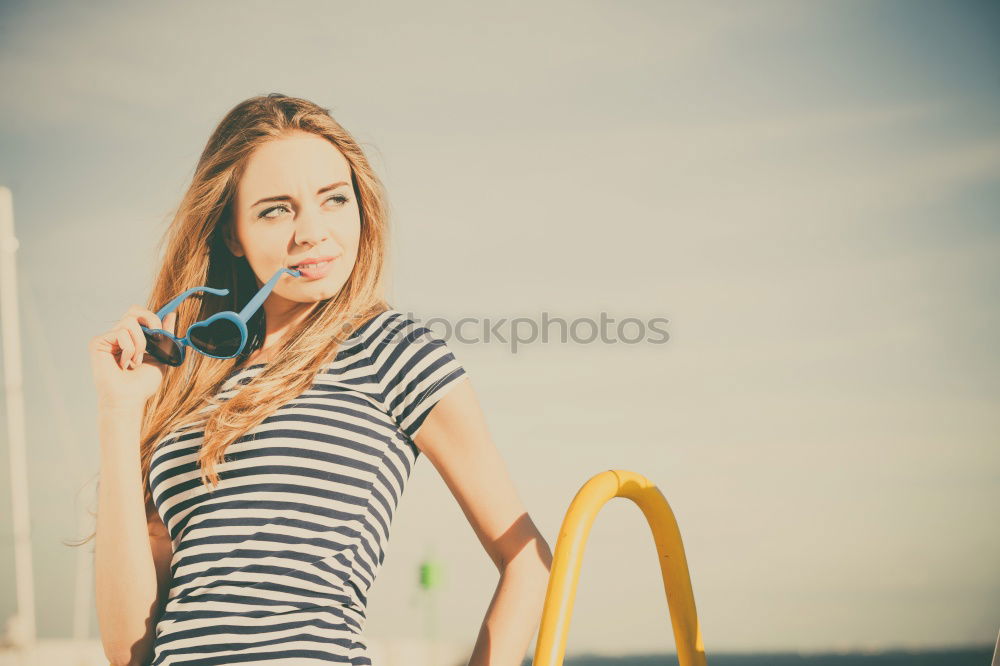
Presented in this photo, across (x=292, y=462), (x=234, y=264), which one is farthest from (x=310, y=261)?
(x=292, y=462)

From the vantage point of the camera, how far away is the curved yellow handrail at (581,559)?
1.44 metres

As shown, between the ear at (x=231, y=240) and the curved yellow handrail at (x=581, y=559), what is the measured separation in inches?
42.7

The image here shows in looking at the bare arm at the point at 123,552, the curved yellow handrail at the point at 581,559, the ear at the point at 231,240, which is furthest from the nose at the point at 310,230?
the curved yellow handrail at the point at 581,559

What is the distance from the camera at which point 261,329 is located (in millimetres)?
2096

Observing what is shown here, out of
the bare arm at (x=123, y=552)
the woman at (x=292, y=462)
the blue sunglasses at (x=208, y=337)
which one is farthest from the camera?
the blue sunglasses at (x=208, y=337)

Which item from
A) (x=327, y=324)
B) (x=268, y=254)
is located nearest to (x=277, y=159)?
(x=268, y=254)

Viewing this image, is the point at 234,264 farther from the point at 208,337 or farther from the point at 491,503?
the point at 491,503

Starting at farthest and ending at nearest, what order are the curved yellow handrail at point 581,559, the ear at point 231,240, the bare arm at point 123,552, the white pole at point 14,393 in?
the white pole at point 14,393 → the ear at point 231,240 → the bare arm at point 123,552 → the curved yellow handrail at point 581,559

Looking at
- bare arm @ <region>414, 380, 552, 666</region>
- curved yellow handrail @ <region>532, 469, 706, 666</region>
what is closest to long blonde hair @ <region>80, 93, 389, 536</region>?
bare arm @ <region>414, 380, 552, 666</region>

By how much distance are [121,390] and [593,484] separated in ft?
3.18

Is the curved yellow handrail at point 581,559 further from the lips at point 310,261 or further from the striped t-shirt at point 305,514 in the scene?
the lips at point 310,261

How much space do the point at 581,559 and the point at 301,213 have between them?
984 mm

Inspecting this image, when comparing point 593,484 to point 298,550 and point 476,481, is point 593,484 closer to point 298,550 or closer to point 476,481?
point 476,481

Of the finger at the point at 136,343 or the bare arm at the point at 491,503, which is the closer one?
the bare arm at the point at 491,503
